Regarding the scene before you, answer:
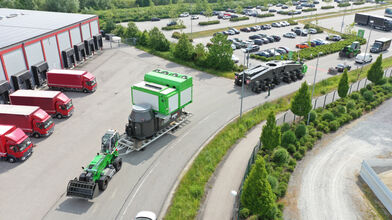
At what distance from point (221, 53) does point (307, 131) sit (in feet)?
67.0

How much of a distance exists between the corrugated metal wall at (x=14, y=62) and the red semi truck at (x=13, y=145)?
1330cm

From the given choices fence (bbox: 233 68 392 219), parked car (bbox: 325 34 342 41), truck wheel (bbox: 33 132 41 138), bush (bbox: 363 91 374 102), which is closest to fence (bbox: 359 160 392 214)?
fence (bbox: 233 68 392 219)

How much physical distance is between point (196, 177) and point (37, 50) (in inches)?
1177

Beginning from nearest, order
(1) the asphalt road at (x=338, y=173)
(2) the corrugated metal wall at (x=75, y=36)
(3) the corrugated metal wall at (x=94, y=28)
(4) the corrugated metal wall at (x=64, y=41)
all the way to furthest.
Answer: (1) the asphalt road at (x=338, y=173)
(4) the corrugated metal wall at (x=64, y=41)
(2) the corrugated metal wall at (x=75, y=36)
(3) the corrugated metal wall at (x=94, y=28)

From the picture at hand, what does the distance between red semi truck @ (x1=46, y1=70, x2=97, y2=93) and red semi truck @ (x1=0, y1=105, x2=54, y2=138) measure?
9.99 metres

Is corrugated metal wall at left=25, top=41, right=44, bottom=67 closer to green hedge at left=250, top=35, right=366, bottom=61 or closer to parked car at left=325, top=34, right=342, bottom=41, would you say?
green hedge at left=250, top=35, right=366, bottom=61

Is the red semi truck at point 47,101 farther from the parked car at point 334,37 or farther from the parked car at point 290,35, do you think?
the parked car at point 334,37

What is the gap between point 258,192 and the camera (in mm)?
17703

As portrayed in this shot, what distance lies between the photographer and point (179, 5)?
89875 millimetres

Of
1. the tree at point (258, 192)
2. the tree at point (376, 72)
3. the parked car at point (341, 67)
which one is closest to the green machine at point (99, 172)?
the tree at point (258, 192)

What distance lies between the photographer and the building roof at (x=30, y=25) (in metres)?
38.9

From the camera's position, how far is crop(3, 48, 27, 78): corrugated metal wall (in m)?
35.8

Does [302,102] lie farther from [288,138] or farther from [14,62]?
[14,62]

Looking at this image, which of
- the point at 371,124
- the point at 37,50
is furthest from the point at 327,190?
the point at 37,50
